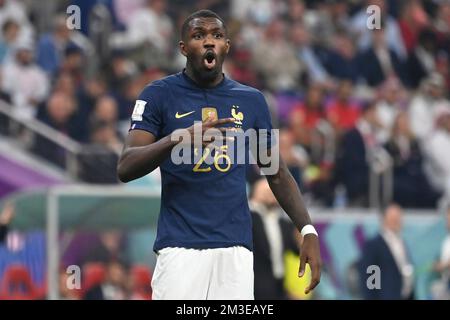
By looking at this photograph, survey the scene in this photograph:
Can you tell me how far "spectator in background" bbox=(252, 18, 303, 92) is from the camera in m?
17.3

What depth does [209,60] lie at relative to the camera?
6.81 meters

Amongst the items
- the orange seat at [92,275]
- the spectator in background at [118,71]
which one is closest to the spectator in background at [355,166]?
the spectator in background at [118,71]

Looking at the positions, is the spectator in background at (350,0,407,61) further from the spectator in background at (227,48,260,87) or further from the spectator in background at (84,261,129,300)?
the spectator in background at (84,261,129,300)

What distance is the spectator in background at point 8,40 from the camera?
15.4 metres

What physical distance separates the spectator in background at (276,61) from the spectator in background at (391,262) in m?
4.35

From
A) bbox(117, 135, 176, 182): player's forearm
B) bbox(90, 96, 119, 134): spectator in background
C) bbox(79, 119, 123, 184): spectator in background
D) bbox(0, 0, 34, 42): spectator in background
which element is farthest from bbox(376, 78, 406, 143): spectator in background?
bbox(117, 135, 176, 182): player's forearm

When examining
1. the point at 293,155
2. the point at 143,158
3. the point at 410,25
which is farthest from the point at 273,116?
the point at 143,158

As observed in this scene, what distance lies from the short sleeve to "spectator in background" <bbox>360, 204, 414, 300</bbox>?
630 cm

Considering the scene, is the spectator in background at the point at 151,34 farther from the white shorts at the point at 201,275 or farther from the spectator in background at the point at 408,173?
the white shorts at the point at 201,275

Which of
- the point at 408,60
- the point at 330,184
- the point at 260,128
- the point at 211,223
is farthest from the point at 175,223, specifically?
the point at 408,60

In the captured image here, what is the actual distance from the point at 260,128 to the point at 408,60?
12064mm

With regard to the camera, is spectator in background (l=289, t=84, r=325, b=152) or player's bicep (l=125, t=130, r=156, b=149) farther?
spectator in background (l=289, t=84, r=325, b=152)

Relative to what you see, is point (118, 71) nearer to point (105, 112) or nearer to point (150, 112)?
point (105, 112)

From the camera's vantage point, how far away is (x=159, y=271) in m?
6.76
